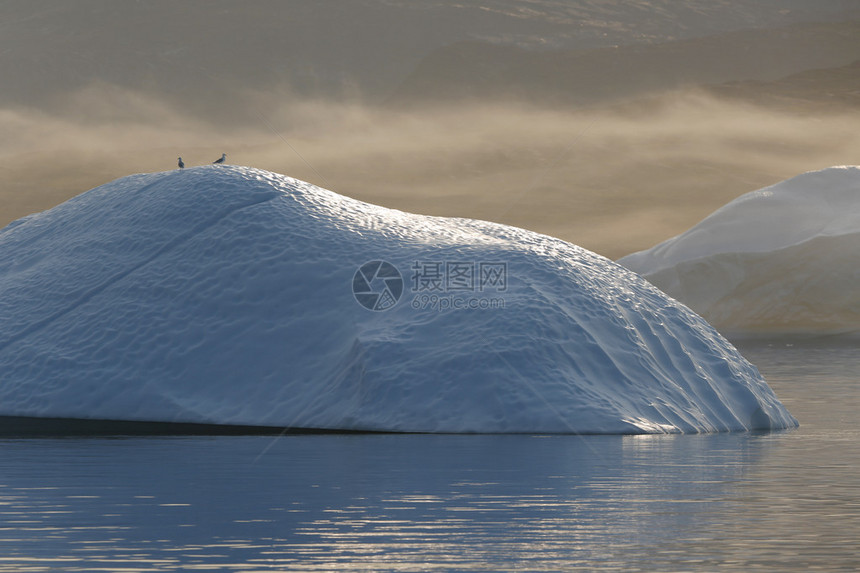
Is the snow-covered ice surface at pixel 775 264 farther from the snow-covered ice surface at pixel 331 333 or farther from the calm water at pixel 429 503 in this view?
the calm water at pixel 429 503

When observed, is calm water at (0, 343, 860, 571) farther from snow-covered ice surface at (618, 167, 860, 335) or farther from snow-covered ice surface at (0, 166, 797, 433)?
snow-covered ice surface at (618, 167, 860, 335)

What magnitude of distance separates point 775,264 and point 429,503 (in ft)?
350

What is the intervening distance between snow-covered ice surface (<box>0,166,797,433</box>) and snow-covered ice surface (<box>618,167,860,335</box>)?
9153cm

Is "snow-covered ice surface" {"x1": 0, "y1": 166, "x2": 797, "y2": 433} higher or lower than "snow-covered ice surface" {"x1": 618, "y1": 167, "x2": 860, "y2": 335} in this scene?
lower

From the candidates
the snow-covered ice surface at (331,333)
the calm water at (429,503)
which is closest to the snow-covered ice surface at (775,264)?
the snow-covered ice surface at (331,333)

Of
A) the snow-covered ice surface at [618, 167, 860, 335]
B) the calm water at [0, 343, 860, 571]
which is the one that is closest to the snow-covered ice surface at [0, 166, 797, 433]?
the calm water at [0, 343, 860, 571]

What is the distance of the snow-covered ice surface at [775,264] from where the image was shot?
376ft

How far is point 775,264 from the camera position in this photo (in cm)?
11575

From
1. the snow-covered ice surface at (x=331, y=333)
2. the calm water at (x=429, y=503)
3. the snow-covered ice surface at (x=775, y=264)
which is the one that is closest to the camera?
the calm water at (x=429, y=503)

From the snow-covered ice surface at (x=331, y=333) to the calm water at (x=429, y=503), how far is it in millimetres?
1162

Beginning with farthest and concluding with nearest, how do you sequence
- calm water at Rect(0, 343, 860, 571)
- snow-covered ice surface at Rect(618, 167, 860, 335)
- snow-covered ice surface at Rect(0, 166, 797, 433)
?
snow-covered ice surface at Rect(618, 167, 860, 335)
snow-covered ice surface at Rect(0, 166, 797, 433)
calm water at Rect(0, 343, 860, 571)

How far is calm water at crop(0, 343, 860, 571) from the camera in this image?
Result: 37.0 ft

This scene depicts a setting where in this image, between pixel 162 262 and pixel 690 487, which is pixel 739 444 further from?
pixel 162 262

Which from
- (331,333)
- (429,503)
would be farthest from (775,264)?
(429,503)
